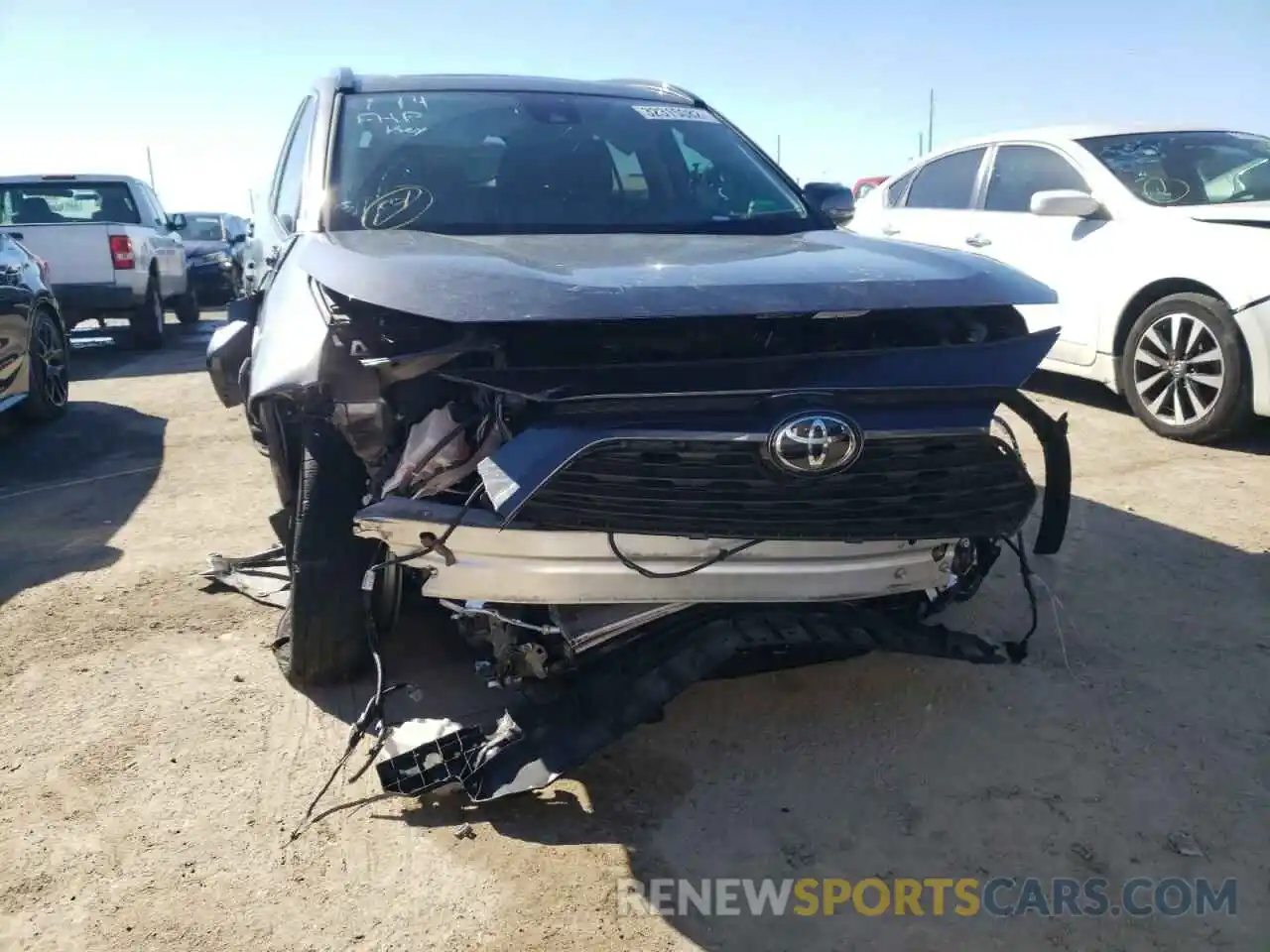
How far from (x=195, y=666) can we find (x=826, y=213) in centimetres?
274

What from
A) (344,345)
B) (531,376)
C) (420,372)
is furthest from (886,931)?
(344,345)

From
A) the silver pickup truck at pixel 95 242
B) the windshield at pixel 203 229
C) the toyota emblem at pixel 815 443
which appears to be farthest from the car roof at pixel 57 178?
the toyota emblem at pixel 815 443

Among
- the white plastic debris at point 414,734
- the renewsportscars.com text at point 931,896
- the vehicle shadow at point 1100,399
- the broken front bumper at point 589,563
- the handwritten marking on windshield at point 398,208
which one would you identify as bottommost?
the vehicle shadow at point 1100,399

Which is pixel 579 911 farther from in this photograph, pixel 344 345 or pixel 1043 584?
pixel 1043 584

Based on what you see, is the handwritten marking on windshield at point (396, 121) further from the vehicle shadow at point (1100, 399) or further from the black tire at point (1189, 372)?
the vehicle shadow at point (1100, 399)

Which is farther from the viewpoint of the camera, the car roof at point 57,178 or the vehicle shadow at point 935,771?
the car roof at point 57,178

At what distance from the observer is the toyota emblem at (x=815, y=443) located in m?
2.20

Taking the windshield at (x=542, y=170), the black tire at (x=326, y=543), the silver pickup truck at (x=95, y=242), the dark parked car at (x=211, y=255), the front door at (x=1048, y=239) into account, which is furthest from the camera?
the dark parked car at (x=211, y=255)

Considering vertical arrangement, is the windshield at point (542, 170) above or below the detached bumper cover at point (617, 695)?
above

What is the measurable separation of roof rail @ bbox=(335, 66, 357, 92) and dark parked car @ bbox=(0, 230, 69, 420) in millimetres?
3347

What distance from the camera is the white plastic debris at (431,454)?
2.39 m

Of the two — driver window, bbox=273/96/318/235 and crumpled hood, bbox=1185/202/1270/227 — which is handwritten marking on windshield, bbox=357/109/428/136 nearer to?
driver window, bbox=273/96/318/235

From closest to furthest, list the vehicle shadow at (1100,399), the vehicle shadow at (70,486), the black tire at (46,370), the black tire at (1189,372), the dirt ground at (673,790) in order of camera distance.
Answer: the dirt ground at (673,790) → the vehicle shadow at (70,486) → the black tire at (1189,372) → the vehicle shadow at (1100,399) → the black tire at (46,370)

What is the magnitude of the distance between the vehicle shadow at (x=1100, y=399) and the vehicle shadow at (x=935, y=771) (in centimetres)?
222
